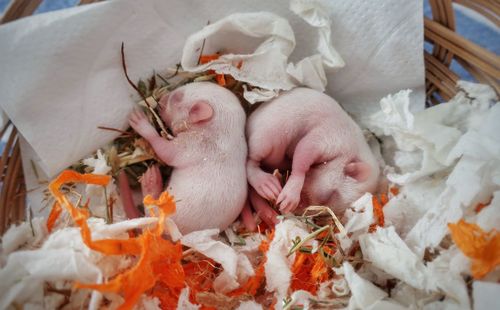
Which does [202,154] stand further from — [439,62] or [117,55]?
[439,62]

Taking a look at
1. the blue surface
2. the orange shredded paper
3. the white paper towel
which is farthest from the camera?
the blue surface

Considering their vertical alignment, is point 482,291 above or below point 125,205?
below

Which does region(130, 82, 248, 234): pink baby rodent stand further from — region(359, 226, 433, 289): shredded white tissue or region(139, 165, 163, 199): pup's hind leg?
region(359, 226, 433, 289): shredded white tissue

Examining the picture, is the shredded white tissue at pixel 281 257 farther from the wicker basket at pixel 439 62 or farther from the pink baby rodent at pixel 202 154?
the wicker basket at pixel 439 62

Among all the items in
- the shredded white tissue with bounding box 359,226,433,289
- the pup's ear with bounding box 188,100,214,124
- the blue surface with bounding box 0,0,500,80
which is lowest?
the blue surface with bounding box 0,0,500,80

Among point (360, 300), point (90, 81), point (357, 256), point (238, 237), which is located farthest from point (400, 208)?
point (90, 81)

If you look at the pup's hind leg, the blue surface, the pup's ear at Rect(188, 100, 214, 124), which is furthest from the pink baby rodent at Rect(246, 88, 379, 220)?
the blue surface

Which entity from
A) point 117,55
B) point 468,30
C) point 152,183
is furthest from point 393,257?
point 468,30

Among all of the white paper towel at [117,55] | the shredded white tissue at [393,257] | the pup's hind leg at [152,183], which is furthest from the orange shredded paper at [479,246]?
the pup's hind leg at [152,183]

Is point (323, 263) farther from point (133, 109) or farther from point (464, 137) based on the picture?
point (133, 109)
